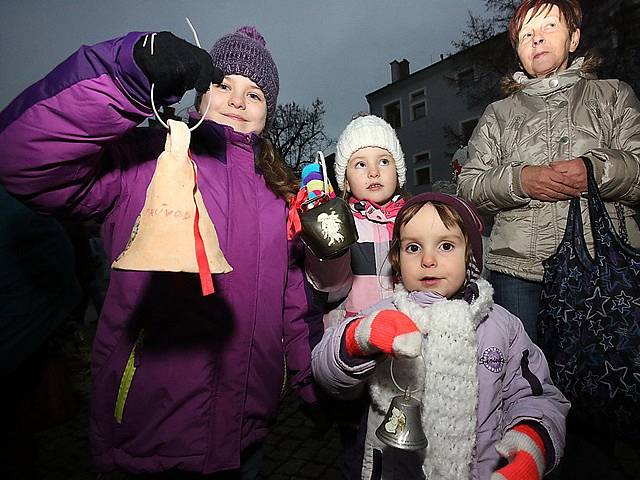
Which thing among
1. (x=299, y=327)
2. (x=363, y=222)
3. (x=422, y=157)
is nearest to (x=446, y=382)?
(x=299, y=327)

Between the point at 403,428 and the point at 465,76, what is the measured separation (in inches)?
1128

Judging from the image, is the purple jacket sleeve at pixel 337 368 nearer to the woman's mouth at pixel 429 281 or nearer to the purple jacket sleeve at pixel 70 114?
the woman's mouth at pixel 429 281

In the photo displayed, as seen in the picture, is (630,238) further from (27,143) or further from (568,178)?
(27,143)

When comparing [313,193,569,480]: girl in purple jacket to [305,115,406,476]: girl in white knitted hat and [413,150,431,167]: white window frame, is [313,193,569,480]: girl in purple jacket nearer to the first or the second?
[305,115,406,476]: girl in white knitted hat

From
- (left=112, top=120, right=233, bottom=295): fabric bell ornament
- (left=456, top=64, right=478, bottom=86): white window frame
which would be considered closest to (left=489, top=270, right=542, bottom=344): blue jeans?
(left=112, top=120, right=233, bottom=295): fabric bell ornament

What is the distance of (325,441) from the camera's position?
3.88 metres

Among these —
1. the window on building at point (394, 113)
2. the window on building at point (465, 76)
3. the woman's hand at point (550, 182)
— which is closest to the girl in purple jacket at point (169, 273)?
the woman's hand at point (550, 182)

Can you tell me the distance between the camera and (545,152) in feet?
7.11

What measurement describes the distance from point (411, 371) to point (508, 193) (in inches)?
41.8

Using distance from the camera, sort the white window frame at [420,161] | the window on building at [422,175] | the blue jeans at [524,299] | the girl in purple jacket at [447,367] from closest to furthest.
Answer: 1. the girl in purple jacket at [447,367]
2. the blue jeans at [524,299]
3. the window on building at [422,175]
4. the white window frame at [420,161]

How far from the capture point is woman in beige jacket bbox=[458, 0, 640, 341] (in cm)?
202

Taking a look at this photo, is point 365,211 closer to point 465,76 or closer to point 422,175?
point 465,76

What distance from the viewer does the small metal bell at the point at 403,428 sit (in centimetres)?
128

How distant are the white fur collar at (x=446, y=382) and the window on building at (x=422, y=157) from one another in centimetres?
2941
